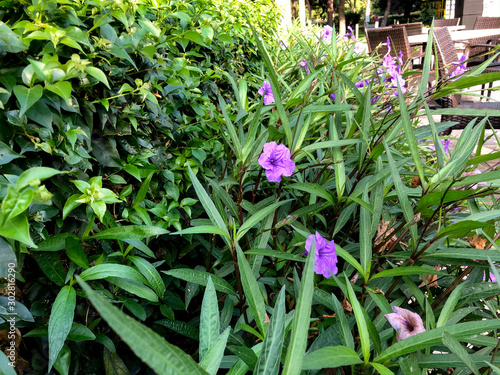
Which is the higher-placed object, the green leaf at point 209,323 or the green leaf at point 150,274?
the green leaf at point 209,323

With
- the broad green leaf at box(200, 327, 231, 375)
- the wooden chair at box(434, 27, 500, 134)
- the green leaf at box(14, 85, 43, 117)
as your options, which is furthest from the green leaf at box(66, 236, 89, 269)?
the wooden chair at box(434, 27, 500, 134)

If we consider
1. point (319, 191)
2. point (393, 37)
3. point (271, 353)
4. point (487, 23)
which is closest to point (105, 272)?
point (271, 353)

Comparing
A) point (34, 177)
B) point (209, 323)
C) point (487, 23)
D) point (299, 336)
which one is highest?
point (34, 177)

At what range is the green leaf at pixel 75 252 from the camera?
2.63ft

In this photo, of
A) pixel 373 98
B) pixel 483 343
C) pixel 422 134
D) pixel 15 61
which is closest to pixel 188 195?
pixel 15 61

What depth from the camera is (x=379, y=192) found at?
0.96 m

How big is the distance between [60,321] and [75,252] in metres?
0.15

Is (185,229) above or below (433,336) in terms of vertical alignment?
above

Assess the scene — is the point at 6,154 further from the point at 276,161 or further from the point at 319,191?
the point at 319,191

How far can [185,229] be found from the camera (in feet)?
2.68

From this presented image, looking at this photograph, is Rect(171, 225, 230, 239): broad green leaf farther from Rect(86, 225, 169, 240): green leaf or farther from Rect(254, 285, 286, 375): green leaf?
Rect(254, 285, 286, 375): green leaf

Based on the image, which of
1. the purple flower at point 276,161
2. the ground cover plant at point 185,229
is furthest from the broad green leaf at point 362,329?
the purple flower at point 276,161

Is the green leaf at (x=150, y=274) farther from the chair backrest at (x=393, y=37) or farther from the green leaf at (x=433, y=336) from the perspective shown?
the chair backrest at (x=393, y=37)

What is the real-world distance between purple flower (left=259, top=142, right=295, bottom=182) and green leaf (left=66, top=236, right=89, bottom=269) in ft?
1.69
